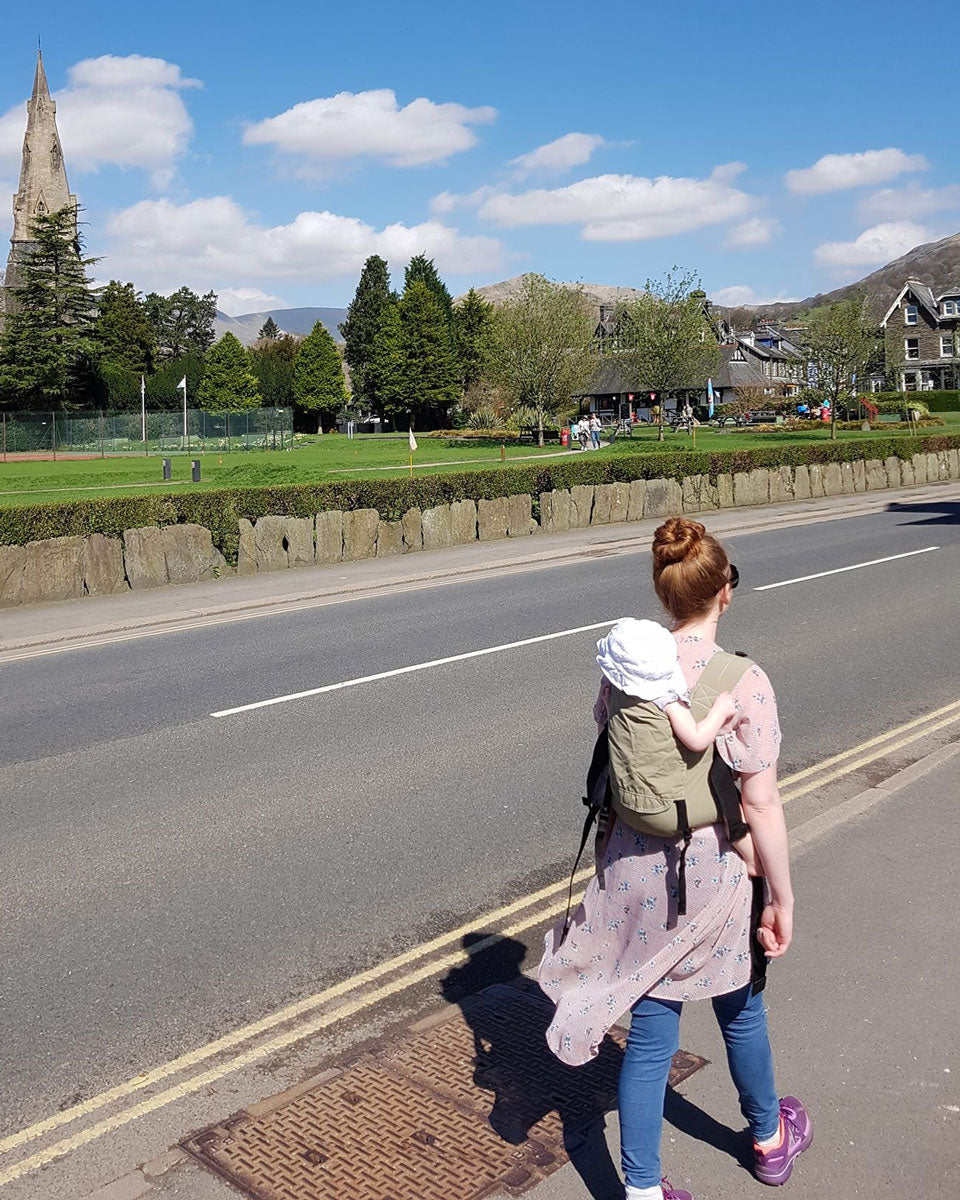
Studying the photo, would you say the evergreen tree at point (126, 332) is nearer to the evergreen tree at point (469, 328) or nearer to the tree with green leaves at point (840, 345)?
the evergreen tree at point (469, 328)

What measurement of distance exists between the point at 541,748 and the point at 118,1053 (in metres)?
4.16

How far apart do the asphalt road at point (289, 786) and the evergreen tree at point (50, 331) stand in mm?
67342

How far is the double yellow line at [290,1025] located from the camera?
3967mm

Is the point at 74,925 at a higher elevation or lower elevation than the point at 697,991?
lower

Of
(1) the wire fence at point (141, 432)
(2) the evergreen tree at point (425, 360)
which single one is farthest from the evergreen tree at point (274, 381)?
(1) the wire fence at point (141, 432)

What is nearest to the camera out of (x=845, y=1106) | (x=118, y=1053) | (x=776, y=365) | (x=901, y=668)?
(x=845, y=1106)

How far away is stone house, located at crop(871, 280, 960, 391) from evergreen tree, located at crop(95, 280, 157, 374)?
58769 millimetres

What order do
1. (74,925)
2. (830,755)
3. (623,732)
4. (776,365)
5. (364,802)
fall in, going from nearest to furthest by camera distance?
(623,732)
(74,925)
(364,802)
(830,755)
(776,365)

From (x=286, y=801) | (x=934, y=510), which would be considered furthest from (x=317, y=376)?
(x=286, y=801)

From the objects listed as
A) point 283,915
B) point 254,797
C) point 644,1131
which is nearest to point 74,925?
point 283,915

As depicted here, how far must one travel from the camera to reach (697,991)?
3.35 metres

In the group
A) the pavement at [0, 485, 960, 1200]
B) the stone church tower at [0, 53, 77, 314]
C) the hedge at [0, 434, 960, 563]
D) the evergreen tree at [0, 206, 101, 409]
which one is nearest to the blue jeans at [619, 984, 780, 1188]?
the pavement at [0, 485, 960, 1200]

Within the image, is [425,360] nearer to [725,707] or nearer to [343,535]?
[343,535]

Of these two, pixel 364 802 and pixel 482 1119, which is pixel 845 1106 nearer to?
pixel 482 1119
